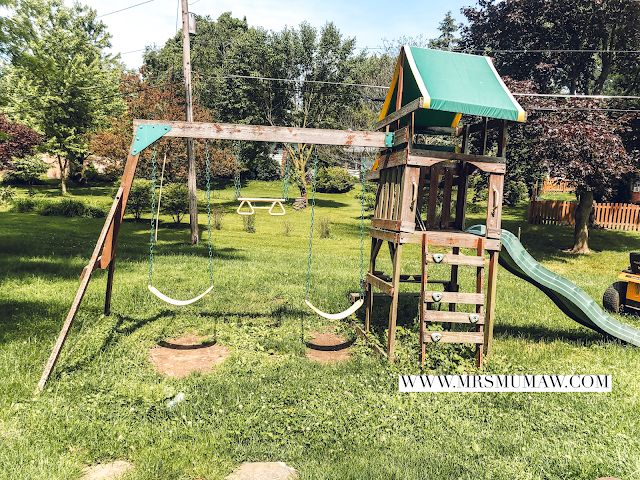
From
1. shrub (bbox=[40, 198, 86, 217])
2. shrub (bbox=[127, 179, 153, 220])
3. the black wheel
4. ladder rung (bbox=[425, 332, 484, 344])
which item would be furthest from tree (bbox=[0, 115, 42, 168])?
the black wheel

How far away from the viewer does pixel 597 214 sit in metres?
26.0

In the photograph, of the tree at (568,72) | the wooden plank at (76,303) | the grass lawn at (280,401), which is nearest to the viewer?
the grass lawn at (280,401)

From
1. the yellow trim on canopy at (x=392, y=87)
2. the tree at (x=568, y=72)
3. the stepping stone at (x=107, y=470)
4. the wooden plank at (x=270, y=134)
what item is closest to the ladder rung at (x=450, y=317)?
the wooden plank at (x=270, y=134)

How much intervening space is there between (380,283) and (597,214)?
23.3m

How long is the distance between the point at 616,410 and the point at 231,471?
428cm

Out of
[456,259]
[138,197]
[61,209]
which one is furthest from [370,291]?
[61,209]

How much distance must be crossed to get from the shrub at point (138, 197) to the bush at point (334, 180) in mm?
15482

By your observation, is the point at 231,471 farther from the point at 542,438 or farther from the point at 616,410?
the point at 616,410

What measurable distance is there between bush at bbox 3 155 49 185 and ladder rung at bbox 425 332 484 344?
30552mm

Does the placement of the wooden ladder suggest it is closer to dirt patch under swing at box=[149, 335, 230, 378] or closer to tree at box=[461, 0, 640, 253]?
dirt patch under swing at box=[149, 335, 230, 378]

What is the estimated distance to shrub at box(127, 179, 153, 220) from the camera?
24.1m

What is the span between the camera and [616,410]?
5430 mm

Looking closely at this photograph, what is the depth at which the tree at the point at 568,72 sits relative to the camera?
16.1 m

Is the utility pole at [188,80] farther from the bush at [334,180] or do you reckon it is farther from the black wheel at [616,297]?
the bush at [334,180]
